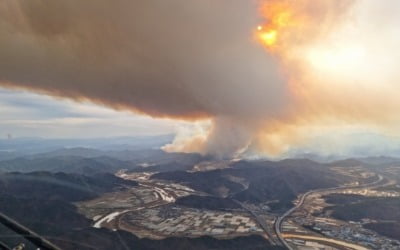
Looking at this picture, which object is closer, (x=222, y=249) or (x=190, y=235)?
(x=222, y=249)

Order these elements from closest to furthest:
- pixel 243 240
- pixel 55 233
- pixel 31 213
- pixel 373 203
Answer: pixel 55 233, pixel 243 240, pixel 31 213, pixel 373 203

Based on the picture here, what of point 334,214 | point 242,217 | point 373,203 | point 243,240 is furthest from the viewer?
point 373,203

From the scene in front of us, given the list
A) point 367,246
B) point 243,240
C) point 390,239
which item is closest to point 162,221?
point 243,240

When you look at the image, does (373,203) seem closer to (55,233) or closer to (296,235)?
(296,235)

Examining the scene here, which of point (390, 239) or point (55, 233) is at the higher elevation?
point (55, 233)

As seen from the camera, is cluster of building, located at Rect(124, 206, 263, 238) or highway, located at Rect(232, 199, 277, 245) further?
cluster of building, located at Rect(124, 206, 263, 238)

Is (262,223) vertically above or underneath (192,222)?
underneath

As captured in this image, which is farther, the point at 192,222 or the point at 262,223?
the point at 262,223

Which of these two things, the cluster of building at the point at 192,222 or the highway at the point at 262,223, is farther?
the cluster of building at the point at 192,222
